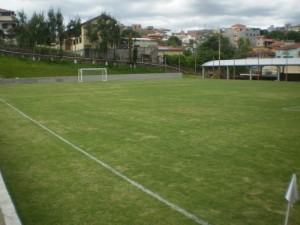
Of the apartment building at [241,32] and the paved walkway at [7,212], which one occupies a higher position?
the apartment building at [241,32]

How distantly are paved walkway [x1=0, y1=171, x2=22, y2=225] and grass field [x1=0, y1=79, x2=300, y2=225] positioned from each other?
239 millimetres

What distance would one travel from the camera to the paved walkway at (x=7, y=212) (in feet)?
15.0

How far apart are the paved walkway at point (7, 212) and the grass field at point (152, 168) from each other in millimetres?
239

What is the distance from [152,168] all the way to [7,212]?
10.7 feet

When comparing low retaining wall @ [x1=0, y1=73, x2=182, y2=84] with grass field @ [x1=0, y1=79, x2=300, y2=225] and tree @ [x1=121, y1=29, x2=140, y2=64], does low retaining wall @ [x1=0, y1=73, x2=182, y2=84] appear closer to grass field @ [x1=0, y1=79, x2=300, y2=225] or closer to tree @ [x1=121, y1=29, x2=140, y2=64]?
tree @ [x1=121, y1=29, x2=140, y2=64]

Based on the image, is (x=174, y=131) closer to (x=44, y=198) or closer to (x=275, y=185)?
(x=275, y=185)

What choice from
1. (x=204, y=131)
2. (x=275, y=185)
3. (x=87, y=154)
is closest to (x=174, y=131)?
(x=204, y=131)

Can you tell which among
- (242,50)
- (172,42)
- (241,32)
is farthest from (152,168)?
(241,32)

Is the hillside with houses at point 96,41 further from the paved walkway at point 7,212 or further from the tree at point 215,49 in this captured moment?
the paved walkway at point 7,212

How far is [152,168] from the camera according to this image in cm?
739

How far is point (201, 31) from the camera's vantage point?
7712 inches

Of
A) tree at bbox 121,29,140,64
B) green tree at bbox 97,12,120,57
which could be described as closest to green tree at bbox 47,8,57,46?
green tree at bbox 97,12,120,57

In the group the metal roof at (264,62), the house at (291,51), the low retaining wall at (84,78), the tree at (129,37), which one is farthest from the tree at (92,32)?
the house at (291,51)

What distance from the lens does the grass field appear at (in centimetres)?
A: 526
